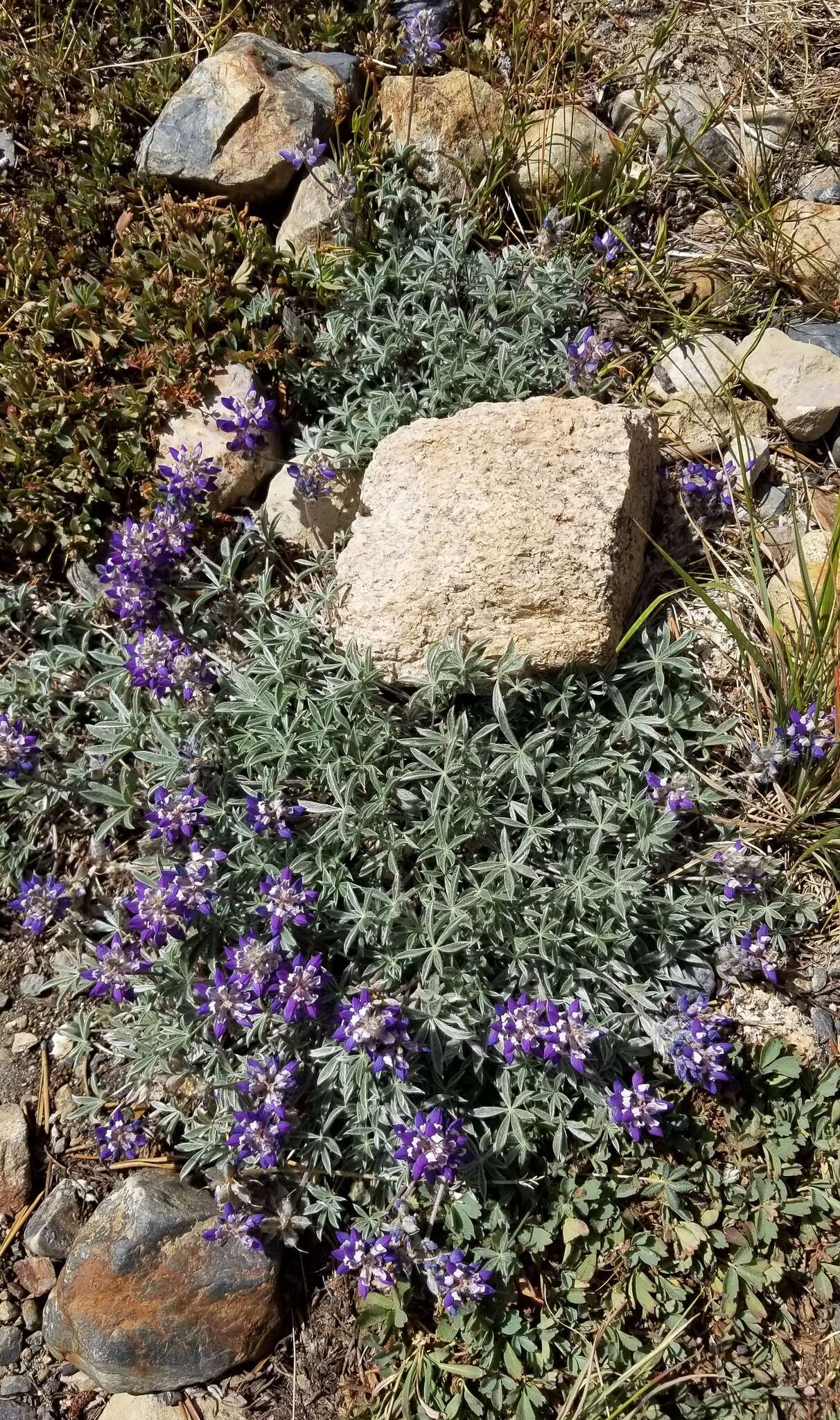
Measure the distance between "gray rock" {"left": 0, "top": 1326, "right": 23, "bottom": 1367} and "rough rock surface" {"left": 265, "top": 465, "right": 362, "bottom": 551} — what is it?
138 inches

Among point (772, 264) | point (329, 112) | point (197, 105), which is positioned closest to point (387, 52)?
point (329, 112)

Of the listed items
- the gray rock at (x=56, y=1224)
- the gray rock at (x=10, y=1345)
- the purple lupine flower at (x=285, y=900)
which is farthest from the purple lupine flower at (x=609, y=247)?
the gray rock at (x=10, y=1345)

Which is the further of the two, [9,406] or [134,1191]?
[9,406]

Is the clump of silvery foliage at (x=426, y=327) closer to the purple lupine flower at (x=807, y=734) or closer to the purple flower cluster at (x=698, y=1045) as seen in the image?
the purple lupine flower at (x=807, y=734)

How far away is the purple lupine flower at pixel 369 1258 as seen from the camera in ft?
11.4

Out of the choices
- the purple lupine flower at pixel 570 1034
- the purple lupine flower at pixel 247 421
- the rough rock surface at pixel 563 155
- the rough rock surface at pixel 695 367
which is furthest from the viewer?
the rough rock surface at pixel 563 155

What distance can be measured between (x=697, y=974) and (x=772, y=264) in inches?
138

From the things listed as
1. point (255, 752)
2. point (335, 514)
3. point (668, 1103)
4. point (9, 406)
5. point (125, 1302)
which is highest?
point (9, 406)

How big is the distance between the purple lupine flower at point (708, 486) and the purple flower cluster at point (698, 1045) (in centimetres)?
225

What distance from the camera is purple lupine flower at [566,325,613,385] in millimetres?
4520

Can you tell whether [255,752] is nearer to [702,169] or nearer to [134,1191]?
[134,1191]

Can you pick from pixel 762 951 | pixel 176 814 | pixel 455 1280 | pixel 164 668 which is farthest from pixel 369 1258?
pixel 164 668

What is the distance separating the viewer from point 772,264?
16.2 feet

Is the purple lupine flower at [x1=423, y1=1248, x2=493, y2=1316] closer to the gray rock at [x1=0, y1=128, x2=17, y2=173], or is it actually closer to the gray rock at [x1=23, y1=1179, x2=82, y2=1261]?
the gray rock at [x1=23, y1=1179, x2=82, y2=1261]
